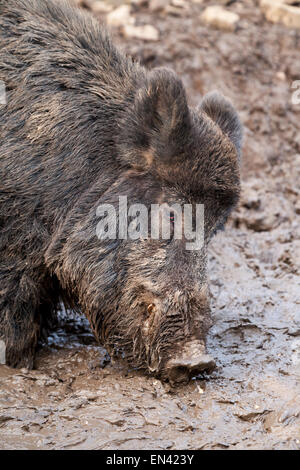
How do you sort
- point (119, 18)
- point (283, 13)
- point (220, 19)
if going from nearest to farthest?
1. point (119, 18)
2. point (220, 19)
3. point (283, 13)

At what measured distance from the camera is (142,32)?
8.09 m

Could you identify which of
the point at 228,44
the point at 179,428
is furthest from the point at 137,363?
the point at 228,44

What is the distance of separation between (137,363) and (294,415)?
1.06 meters

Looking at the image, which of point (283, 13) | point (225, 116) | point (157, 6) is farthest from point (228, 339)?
point (283, 13)

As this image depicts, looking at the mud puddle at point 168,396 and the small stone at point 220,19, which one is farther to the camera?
the small stone at point 220,19

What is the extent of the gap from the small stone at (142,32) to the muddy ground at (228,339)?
8cm

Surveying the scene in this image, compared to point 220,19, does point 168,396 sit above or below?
below

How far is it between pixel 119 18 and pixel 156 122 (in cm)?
427

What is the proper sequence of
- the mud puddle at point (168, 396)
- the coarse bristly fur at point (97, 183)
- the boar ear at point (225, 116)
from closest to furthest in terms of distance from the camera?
the mud puddle at point (168, 396) < the coarse bristly fur at point (97, 183) < the boar ear at point (225, 116)

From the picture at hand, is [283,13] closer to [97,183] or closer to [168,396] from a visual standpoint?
[97,183]

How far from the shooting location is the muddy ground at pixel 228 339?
403 cm

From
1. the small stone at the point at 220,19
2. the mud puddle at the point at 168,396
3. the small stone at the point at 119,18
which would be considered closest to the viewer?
the mud puddle at the point at 168,396

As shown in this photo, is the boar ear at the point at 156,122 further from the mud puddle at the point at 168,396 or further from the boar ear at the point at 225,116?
the mud puddle at the point at 168,396

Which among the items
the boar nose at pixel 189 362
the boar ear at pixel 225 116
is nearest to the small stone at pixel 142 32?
the boar ear at pixel 225 116
